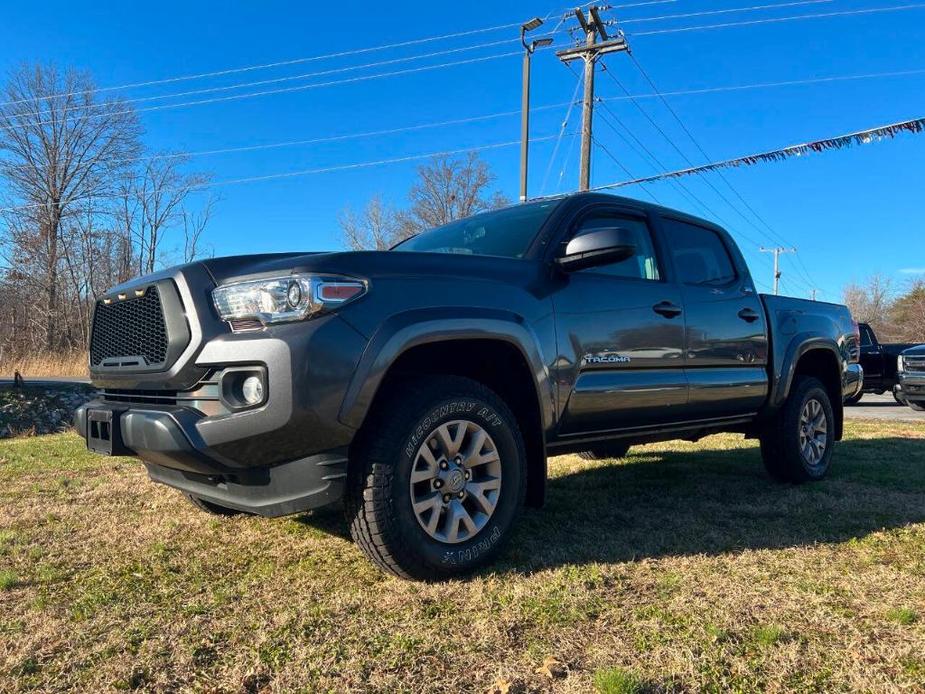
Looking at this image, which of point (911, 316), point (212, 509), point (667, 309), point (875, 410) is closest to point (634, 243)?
point (667, 309)

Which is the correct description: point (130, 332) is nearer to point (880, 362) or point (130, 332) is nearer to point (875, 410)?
point (875, 410)

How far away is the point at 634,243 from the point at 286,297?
221cm

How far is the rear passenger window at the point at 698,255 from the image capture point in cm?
448

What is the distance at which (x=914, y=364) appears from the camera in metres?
12.9

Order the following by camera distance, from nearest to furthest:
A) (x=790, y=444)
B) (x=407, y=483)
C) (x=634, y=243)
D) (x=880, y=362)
→ (x=407, y=483) < (x=634, y=243) < (x=790, y=444) < (x=880, y=362)

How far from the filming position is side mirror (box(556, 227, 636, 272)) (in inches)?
130

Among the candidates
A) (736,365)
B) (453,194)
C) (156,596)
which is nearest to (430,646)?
(156,596)

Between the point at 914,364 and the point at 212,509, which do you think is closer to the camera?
the point at 212,509

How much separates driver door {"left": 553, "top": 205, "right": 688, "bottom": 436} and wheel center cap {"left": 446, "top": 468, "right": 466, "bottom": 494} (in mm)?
719

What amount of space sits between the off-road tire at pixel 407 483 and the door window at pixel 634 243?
1.29 metres

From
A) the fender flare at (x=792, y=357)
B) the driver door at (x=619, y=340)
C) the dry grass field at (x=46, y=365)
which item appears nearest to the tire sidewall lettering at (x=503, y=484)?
the driver door at (x=619, y=340)

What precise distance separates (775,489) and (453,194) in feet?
103

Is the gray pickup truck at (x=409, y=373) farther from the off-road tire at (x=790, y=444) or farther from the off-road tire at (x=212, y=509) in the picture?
the off-road tire at (x=790, y=444)

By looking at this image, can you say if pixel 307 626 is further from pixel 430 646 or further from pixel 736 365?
pixel 736 365
